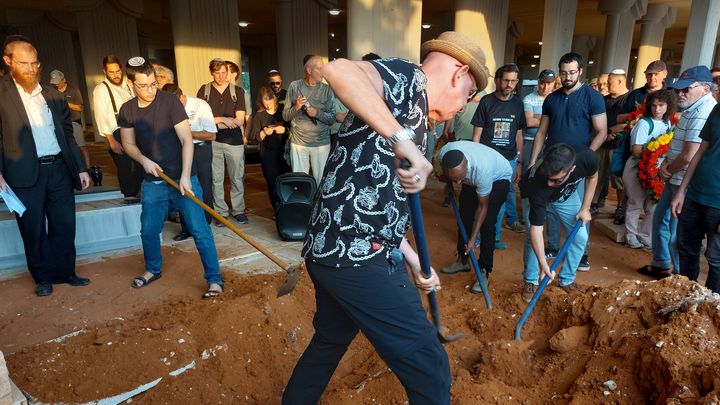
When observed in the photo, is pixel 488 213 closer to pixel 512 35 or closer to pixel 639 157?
pixel 639 157

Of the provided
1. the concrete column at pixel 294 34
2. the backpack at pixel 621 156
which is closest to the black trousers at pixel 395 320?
the backpack at pixel 621 156

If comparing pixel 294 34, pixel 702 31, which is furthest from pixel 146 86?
pixel 702 31

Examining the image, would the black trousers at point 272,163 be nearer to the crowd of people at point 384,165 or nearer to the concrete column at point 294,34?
the crowd of people at point 384,165

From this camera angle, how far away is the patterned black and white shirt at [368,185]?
5.17 ft

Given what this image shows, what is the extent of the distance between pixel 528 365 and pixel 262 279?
2241 millimetres

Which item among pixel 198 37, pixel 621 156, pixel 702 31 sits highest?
pixel 702 31

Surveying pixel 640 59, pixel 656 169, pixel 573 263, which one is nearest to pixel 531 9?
pixel 640 59

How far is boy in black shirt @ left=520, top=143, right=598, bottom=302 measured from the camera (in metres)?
3.23

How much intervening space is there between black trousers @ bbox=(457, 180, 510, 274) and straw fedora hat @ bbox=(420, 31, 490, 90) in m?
2.26

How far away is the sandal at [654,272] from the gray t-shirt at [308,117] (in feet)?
11.7

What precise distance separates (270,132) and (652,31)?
1756 centimetres

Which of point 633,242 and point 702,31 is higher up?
point 702,31

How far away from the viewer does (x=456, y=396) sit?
8.23 ft

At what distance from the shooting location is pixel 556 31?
9.63 m
